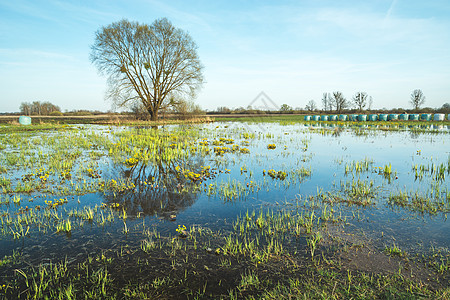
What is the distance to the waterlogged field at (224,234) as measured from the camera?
2959 mm

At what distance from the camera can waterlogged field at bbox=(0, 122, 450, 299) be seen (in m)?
2.96

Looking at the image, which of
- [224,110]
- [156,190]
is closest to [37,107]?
[224,110]

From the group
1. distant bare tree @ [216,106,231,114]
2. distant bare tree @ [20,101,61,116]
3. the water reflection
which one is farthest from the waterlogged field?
distant bare tree @ [20,101,61,116]

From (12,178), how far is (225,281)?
7.88 metres

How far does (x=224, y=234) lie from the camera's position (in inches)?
166

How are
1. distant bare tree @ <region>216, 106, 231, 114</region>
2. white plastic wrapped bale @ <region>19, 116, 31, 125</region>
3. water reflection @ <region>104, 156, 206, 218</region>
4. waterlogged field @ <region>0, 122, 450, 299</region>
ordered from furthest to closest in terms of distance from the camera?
distant bare tree @ <region>216, 106, 231, 114</region> → white plastic wrapped bale @ <region>19, 116, 31, 125</region> → water reflection @ <region>104, 156, 206, 218</region> → waterlogged field @ <region>0, 122, 450, 299</region>

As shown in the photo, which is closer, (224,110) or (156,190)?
(156,190)

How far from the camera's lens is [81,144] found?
14.4m

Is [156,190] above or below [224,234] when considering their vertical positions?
above

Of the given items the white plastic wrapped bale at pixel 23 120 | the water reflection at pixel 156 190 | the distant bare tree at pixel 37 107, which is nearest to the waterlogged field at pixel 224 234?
the water reflection at pixel 156 190

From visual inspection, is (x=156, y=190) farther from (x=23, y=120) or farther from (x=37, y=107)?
(x=37, y=107)

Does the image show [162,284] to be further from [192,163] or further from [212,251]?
[192,163]

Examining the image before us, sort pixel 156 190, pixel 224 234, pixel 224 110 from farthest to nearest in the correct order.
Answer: pixel 224 110 < pixel 156 190 < pixel 224 234

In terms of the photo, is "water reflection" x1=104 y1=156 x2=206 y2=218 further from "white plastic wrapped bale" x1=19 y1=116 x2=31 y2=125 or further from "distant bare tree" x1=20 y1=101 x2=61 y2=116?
"distant bare tree" x1=20 y1=101 x2=61 y2=116
